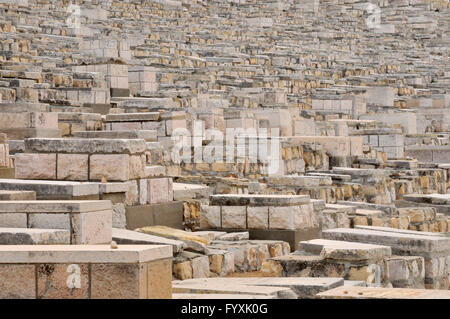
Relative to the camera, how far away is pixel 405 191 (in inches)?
503

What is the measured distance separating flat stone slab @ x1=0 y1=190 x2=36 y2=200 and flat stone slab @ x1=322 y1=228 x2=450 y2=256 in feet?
8.61

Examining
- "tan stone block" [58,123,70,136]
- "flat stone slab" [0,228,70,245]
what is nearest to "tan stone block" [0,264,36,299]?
"flat stone slab" [0,228,70,245]

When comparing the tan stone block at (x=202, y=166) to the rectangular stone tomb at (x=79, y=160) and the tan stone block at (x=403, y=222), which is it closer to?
the tan stone block at (x=403, y=222)

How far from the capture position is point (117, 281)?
4902 mm

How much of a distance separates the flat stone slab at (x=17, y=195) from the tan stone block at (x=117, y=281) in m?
2.01

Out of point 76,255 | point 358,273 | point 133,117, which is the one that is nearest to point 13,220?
point 76,255

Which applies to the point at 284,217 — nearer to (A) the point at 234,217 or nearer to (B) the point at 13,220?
(A) the point at 234,217

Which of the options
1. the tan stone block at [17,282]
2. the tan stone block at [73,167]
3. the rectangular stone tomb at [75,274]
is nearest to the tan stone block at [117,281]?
the rectangular stone tomb at [75,274]

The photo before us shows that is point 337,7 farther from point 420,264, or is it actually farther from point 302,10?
point 420,264

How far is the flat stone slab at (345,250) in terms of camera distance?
6.83m

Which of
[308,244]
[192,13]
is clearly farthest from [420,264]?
[192,13]

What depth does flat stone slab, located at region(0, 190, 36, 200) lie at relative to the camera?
6.68m

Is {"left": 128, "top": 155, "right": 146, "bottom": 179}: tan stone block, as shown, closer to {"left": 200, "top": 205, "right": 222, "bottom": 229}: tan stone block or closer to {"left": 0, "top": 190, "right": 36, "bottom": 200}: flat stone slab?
{"left": 200, "top": 205, "right": 222, "bottom": 229}: tan stone block

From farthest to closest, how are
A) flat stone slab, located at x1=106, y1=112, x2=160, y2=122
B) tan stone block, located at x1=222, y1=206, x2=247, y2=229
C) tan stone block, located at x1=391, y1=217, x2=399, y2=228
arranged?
1. flat stone slab, located at x1=106, y1=112, x2=160, y2=122
2. tan stone block, located at x1=391, y1=217, x2=399, y2=228
3. tan stone block, located at x1=222, y1=206, x2=247, y2=229
